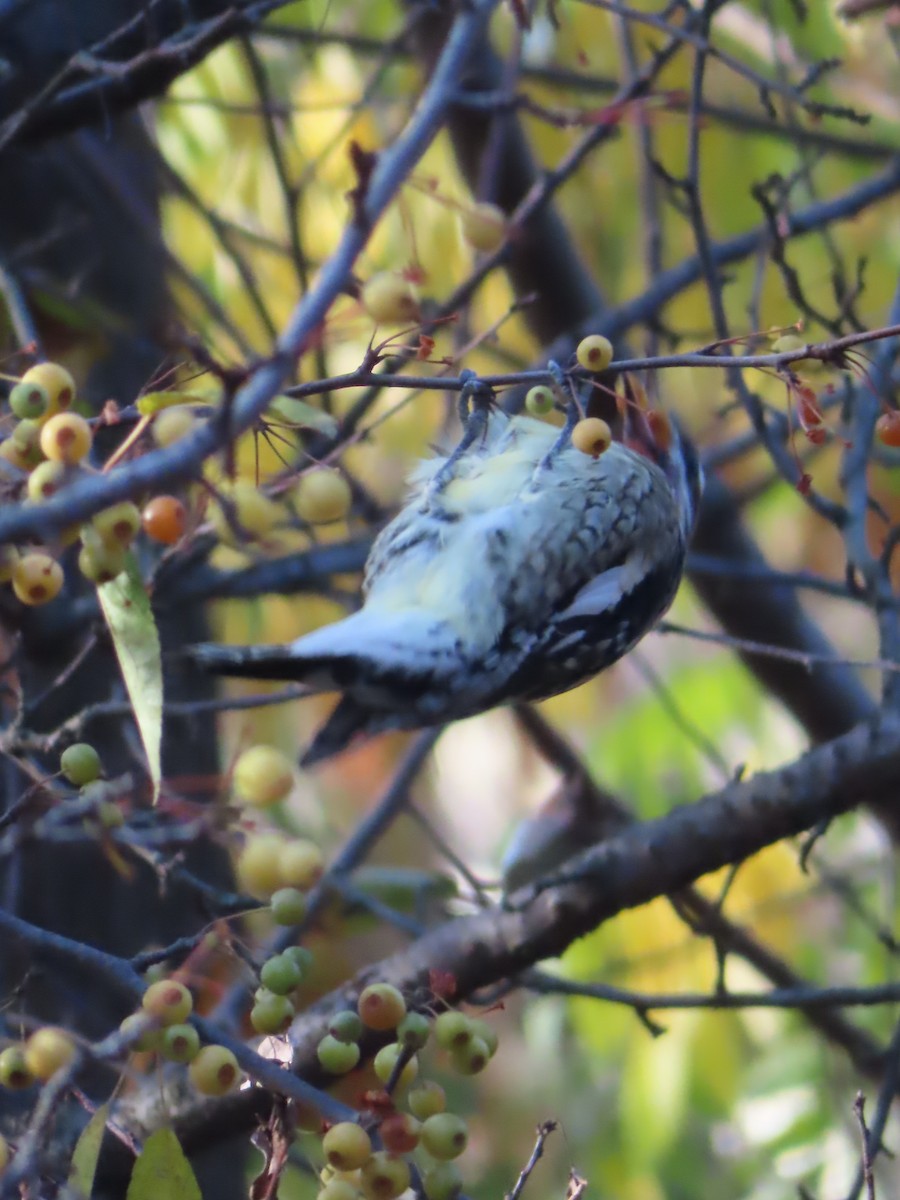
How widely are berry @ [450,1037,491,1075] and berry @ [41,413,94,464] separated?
2.12ft

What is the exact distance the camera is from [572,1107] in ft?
14.5

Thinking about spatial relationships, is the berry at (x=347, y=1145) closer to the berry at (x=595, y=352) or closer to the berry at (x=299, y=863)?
the berry at (x=299, y=863)

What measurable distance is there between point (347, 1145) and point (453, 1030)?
0.19 meters

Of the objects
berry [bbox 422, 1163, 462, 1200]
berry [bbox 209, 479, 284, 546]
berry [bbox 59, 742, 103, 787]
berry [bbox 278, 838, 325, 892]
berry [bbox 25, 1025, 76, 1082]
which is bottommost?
berry [bbox 422, 1163, 462, 1200]

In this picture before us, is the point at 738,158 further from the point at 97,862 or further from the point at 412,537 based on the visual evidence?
the point at 97,862

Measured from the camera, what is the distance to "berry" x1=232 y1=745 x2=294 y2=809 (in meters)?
1.47

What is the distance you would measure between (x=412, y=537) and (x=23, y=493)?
98 centimetres

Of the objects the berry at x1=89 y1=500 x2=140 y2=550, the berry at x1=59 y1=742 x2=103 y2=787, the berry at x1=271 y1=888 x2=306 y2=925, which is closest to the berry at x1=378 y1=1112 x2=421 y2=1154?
the berry at x1=271 y1=888 x2=306 y2=925

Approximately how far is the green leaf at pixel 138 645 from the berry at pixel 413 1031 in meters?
0.33

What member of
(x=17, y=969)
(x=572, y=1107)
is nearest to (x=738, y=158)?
(x=17, y=969)

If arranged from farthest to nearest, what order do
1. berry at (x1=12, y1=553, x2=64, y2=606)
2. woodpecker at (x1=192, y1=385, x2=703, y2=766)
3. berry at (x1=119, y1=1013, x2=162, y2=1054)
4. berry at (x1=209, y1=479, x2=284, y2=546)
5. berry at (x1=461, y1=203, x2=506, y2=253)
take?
1. berry at (x1=461, y1=203, x2=506, y2=253)
2. woodpecker at (x1=192, y1=385, x2=703, y2=766)
3. berry at (x1=209, y1=479, x2=284, y2=546)
4. berry at (x1=12, y1=553, x2=64, y2=606)
5. berry at (x1=119, y1=1013, x2=162, y2=1054)

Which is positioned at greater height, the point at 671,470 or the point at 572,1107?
Answer: the point at 671,470

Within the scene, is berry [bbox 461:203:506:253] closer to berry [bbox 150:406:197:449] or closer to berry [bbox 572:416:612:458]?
berry [bbox 572:416:612:458]

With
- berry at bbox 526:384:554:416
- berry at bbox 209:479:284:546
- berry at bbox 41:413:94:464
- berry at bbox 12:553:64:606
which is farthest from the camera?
berry at bbox 526:384:554:416
